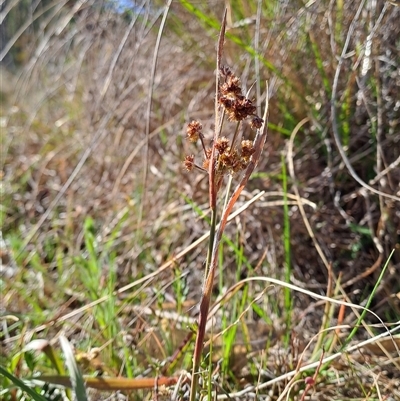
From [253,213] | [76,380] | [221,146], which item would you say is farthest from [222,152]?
[253,213]

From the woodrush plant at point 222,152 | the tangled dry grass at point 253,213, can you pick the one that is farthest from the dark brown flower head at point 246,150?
the tangled dry grass at point 253,213

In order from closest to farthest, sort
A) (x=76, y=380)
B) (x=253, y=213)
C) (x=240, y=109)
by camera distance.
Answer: (x=240, y=109) < (x=76, y=380) < (x=253, y=213)

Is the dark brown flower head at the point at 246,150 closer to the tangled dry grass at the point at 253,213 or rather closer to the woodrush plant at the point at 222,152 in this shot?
the woodrush plant at the point at 222,152

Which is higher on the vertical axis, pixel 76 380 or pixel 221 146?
pixel 221 146

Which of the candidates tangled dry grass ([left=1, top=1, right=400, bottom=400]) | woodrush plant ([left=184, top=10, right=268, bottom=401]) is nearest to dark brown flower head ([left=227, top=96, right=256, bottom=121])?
woodrush plant ([left=184, top=10, right=268, bottom=401])

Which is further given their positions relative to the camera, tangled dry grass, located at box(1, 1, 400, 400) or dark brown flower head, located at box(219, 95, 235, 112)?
tangled dry grass, located at box(1, 1, 400, 400)

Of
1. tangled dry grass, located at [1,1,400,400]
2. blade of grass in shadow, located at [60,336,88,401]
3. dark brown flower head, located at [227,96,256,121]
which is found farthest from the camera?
tangled dry grass, located at [1,1,400,400]

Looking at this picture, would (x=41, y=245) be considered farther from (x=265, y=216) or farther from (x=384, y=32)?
(x=384, y=32)

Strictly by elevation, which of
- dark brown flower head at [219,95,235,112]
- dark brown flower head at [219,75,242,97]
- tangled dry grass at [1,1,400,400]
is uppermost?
dark brown flower head at [219,75,242,97]

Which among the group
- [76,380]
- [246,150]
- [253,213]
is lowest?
[253,213]

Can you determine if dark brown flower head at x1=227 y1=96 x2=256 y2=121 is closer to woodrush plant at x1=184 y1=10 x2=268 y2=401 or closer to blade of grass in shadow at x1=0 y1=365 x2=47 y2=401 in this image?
→ woodrush plant at x1=184 y1=10 x2=268 y2=401

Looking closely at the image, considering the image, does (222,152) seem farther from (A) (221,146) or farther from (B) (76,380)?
(B) (76,380)
